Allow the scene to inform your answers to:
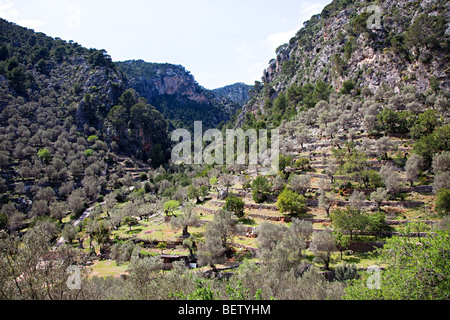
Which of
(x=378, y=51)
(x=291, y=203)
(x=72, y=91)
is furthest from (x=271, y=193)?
(x=72, y=91)

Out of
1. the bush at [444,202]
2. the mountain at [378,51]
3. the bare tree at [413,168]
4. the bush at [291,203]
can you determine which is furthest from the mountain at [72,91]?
the bush at [444,202]

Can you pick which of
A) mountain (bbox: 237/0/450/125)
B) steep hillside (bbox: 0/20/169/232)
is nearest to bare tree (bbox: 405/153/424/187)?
mountain (bbox: 237/0/450/125)

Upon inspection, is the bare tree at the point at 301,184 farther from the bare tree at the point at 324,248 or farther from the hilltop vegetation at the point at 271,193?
the bare tree at the point at 324,248

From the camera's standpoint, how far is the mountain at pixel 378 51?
2443 inches

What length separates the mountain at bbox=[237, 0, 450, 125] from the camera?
2443 inches

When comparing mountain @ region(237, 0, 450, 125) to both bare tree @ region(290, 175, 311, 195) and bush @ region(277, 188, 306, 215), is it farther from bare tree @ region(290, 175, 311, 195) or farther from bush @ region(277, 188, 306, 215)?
bush @ region(277, 188, 306, 215)

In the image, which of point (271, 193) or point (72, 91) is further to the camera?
point (72, 91)

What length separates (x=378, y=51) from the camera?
78.3m

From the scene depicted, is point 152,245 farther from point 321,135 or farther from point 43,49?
point 43,49

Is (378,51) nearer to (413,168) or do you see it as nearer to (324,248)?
(413,168)

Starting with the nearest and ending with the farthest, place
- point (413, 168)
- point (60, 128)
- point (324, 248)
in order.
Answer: point (324, 248) → point (413, 168) → point (60, 128)

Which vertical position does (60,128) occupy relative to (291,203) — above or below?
above

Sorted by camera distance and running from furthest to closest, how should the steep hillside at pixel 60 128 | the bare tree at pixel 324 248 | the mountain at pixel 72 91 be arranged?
the mountain at pixel 72 91
the steep hillside at pixel 60 128
the bare tree at pixel 324 248
